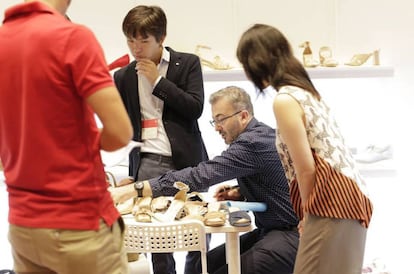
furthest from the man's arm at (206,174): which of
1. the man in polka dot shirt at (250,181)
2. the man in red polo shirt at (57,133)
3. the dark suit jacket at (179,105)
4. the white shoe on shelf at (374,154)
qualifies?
the white shoe on shelf at (374,154)

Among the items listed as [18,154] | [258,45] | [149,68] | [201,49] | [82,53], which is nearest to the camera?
[82,53]

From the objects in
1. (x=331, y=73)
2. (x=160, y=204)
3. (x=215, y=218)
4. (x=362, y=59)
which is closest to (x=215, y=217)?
(x=215, y=218)

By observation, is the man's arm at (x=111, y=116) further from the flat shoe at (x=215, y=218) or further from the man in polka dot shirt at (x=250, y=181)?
the man in polka dot shirt at (x=250, y=181)

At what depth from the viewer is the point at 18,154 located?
Answer: 146cm

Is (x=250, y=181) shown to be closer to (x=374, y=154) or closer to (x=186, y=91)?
(x=186, y=91)

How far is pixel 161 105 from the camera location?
9.59 feet

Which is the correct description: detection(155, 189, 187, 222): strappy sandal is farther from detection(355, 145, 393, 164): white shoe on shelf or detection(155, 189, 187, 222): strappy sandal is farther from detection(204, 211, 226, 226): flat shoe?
detection(355, 145, 393, 164): white shoe on shelf

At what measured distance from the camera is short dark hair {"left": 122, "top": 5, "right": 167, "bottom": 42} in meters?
2.71

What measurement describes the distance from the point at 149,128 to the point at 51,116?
1524 mm

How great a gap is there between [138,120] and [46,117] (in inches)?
60.2

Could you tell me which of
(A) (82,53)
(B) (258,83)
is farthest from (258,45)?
(A) (82,53)

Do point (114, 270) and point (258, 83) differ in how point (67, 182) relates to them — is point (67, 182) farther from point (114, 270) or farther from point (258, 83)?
point (258, 83)

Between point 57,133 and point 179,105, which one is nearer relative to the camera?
point 57,133

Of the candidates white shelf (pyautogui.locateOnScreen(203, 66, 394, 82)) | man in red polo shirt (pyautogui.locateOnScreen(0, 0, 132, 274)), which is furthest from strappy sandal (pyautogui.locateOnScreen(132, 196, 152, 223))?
white shelf (pyautogui.locateOnScreen(203, 66, 394, 82))
